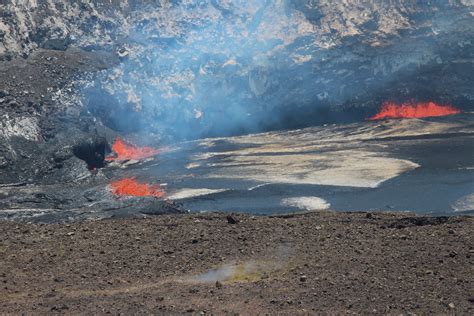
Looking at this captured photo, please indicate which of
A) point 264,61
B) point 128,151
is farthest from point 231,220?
point 264,61

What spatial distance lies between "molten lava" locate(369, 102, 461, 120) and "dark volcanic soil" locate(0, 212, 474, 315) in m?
27.8

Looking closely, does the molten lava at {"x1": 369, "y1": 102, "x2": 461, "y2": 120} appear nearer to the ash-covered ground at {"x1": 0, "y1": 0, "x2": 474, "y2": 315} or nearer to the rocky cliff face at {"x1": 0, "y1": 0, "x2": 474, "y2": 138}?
the ash-covered ground at {"x1": 0, "y1": 0, "x2": 474, "y2": 315}

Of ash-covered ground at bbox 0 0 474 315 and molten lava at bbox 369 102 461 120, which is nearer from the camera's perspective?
ash-covered ground at bbox 0 0 474 315

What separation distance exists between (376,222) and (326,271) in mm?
4076

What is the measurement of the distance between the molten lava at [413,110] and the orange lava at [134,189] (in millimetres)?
21824

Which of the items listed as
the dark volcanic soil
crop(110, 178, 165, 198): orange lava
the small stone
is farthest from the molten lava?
the small stone

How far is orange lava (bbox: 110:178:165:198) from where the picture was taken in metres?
24.8

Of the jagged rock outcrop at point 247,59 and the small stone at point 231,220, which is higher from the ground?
the jagged rock outcrop at point 247,59

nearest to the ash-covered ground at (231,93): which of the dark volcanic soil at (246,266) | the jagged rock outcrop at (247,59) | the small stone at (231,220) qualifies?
the jagged rock outcrop at (247,59)

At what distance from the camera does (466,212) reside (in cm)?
1811

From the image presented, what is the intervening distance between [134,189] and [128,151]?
13.6 metres

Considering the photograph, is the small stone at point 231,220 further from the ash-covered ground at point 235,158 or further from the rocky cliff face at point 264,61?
the rocky cliff face at point 264,61

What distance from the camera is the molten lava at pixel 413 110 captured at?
41.9 meters

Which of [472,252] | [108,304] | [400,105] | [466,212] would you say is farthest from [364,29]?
[108,304]
